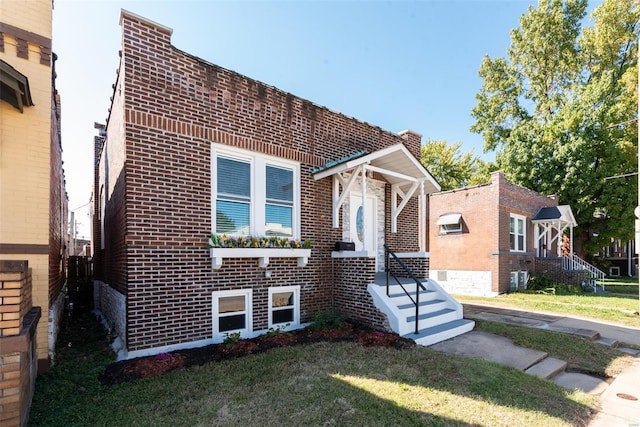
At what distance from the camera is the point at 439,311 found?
7625 millimetres

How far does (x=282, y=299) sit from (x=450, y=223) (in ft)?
38.1

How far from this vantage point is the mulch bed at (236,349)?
4.52m

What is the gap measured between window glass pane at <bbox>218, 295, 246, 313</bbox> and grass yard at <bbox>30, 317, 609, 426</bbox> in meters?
1.26

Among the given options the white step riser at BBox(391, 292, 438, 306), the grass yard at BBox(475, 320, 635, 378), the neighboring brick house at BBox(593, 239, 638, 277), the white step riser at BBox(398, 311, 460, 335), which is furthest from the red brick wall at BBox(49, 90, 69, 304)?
the neighboring brick house at BBox(593, 239, 638, 277)

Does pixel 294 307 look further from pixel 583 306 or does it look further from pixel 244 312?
pixel 583 306

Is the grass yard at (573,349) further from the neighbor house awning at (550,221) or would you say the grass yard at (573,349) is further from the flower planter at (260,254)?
the neighbor house awning at (550,221)

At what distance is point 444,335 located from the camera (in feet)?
21.5

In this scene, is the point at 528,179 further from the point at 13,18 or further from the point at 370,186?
the point at 13,18

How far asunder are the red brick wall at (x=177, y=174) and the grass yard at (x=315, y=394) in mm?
1240

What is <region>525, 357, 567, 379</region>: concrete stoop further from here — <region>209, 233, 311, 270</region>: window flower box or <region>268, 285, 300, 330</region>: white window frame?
<region>209, 233, 311, 270</region>: window flower box

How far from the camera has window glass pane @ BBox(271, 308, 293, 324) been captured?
6.81 meters

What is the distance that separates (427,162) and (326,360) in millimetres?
28152

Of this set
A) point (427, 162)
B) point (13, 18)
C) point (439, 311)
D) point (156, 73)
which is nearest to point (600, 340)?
point (439, 311)

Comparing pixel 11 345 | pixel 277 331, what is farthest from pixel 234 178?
pixel 11 345
